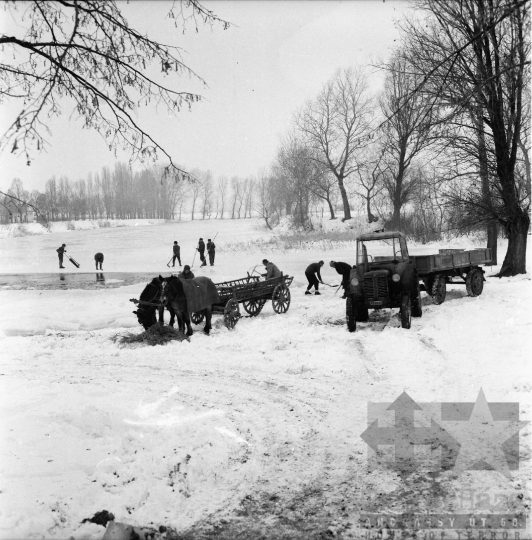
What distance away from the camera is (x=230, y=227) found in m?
50.6

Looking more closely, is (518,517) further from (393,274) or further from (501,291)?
(501,291)

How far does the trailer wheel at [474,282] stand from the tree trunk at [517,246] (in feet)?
15.0

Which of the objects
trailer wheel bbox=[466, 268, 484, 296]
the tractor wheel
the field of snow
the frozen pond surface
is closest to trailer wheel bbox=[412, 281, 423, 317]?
Answer: the field of snow

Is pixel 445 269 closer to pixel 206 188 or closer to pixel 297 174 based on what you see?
pixel 206 188

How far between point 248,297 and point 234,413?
20.7ft

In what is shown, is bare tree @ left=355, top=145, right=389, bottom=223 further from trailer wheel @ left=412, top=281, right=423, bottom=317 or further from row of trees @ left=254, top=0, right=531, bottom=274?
trailer wheel @ left=412, top=281, right=423, bottom=317

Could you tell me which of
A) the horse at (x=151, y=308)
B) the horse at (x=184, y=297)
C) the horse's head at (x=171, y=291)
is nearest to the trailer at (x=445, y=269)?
the horse at (x=184, y=297)

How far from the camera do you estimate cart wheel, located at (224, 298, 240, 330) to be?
11.3 m

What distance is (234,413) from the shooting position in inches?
241

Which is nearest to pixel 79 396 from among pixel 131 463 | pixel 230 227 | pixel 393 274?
pixel 131 463

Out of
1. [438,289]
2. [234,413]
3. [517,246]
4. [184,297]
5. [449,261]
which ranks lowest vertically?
[234,413]

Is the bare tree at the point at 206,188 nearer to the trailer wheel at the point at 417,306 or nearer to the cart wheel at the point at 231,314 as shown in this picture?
the cart wheel at the point at 231,314

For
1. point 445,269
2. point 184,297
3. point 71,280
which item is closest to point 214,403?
point 184,297

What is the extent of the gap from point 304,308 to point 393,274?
3903 mm
